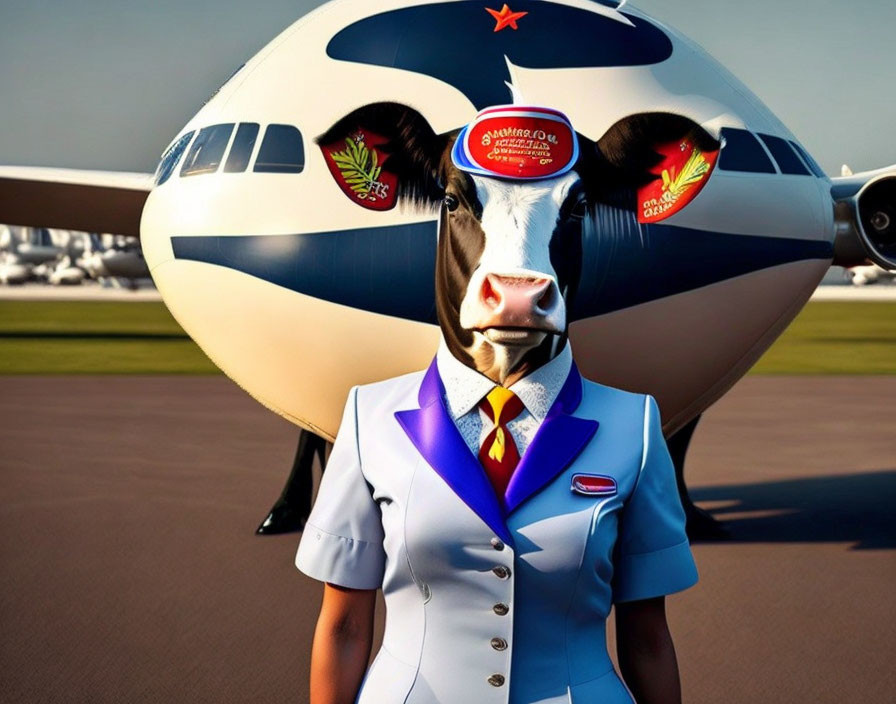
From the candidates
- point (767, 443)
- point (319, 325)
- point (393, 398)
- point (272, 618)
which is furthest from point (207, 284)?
point (767, 443)

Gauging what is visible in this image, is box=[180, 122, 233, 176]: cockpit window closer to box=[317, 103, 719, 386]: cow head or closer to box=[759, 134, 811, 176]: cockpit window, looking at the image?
Answer: box=[759, 134, 811, 176]: cockpit window

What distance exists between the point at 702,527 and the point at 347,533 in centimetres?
589

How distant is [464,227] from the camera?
7.25 ft

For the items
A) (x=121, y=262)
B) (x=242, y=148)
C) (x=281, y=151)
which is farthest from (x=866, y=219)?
(x=121, y=262)

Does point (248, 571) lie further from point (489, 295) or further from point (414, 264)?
point (489, 295)

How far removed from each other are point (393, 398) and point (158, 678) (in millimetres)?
3391

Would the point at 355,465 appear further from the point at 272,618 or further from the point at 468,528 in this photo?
the point at 272,618

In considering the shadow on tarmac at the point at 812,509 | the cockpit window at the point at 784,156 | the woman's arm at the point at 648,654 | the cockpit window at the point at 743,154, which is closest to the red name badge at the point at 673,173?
the woman's arm at the point at 648,654

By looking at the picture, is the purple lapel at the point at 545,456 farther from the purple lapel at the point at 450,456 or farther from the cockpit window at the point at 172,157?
the cockpit window at the point at 172,157

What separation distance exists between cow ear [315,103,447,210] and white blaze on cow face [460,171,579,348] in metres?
0.41

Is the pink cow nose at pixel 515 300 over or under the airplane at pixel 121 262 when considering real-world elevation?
over

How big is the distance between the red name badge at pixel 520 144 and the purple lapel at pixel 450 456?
0.42m

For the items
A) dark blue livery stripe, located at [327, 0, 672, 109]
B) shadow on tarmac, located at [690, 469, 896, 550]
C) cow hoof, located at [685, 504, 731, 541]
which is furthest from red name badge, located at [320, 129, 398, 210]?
shadow on tarmac, located at [690, 469, 896, 550]

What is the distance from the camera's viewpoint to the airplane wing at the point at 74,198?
7.82 m
